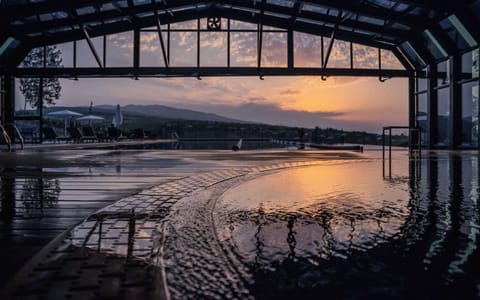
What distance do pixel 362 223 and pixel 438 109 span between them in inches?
545

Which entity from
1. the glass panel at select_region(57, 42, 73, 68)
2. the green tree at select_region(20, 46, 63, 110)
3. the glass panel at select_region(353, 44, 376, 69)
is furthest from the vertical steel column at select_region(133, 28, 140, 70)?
the glass panel at select_region(353, 44, 376, 69)

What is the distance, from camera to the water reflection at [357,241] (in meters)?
1.21

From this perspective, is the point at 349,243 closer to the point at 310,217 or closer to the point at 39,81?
the point at 310,217

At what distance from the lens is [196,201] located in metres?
2.70

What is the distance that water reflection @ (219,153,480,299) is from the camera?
3.96ft

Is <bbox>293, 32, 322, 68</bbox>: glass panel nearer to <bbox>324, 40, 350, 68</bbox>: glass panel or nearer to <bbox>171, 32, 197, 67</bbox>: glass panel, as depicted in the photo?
<bbox>324, 40, 350, 68</bbox>: glass panel

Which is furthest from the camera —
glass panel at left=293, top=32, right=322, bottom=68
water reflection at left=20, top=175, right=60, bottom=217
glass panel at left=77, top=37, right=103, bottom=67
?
glass panel at left=293, top=32, right=322, bottom=68

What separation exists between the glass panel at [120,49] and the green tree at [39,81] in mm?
2326

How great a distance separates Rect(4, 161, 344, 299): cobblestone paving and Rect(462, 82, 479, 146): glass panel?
1224 cm

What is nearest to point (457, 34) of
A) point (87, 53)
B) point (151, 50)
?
point (151, 50)

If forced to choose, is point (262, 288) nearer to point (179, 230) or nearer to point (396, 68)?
point (179, 230)

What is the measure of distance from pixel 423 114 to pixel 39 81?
15.2 m

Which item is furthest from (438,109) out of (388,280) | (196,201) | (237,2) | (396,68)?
(388,280)

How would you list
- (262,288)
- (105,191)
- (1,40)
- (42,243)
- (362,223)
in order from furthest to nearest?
1. (1,40)
2. (105,191)
3. (362,223)
4. (42,243)
5. (262,288)
